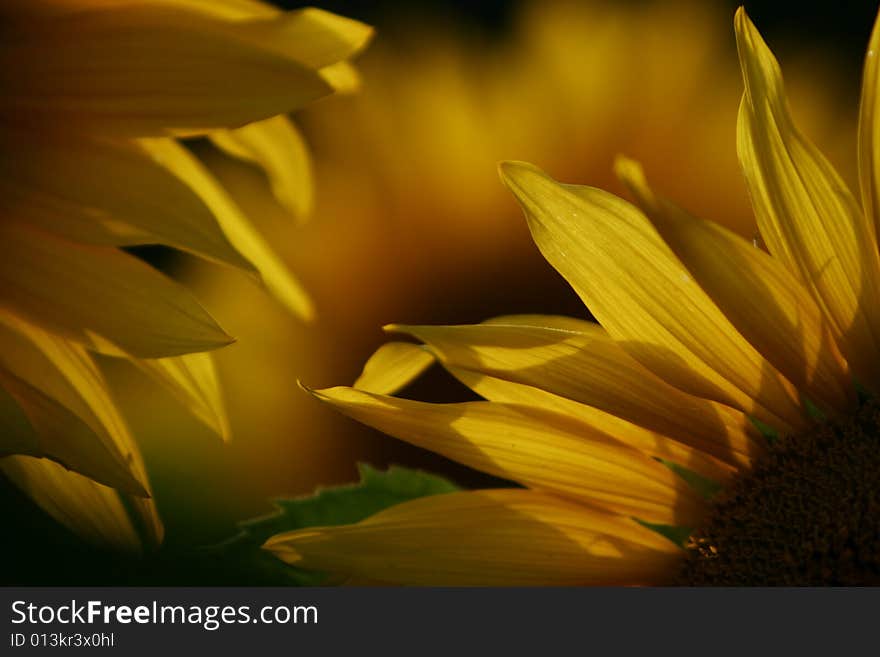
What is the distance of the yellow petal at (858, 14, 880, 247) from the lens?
46 centimetres

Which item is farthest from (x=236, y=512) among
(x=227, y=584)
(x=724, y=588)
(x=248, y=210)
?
(x=724, y=588)

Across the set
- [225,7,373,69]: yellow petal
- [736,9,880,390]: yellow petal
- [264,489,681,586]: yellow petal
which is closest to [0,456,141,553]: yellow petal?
[264,489,681,586]: yellow petal

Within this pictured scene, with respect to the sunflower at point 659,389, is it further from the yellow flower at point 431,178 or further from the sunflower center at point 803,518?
the yellow flower at point 431,178

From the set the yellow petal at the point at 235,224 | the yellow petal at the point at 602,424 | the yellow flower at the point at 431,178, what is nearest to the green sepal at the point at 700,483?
the yellow petal at the point at 602,424

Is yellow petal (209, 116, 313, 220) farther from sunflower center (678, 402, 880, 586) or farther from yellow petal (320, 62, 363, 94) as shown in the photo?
sunflower center (678, 402, 880, 586)

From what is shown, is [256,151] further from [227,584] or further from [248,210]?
[227,584]

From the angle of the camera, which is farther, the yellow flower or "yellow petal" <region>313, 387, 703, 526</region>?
the yellow flower

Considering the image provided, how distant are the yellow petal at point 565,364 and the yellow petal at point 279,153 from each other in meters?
0.16

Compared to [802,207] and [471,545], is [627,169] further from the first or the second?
[471,545]

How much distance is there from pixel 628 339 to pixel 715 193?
14cm

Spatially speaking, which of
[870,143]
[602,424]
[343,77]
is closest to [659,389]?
[602,424]

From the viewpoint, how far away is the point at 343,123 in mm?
609

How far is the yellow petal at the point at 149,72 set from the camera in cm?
50

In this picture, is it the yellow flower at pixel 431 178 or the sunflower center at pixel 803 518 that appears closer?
the sunflower center at pixel 803 518
